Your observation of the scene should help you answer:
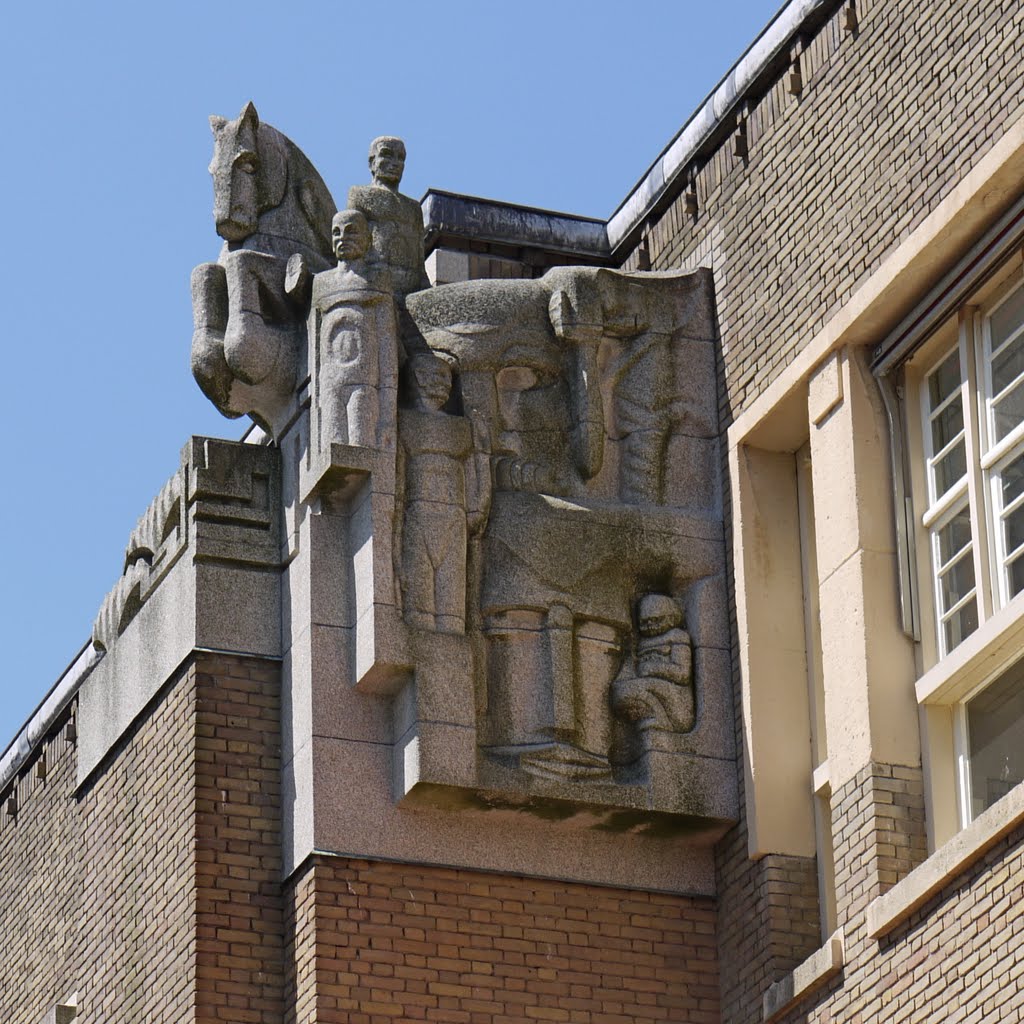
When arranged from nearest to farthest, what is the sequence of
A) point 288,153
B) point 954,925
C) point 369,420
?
point 954,925 < point 369,420 < point 288,153

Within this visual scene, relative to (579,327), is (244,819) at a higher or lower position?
lower

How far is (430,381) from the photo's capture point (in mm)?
16969

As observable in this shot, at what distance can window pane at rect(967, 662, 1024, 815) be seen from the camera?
14578mm

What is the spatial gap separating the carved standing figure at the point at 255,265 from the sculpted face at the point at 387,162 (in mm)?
600

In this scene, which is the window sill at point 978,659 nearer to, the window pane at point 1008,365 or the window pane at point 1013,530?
the window pane at point 1013,530

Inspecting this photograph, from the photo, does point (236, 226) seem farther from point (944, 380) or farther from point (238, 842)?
point (944, 380)

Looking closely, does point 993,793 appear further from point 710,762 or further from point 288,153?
point 288,153

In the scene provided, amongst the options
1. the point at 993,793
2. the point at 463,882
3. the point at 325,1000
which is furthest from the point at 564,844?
the point at 993,793

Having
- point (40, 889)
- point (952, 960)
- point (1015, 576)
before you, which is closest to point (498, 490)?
point (1015, 576)

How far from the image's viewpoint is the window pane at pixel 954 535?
15.3m

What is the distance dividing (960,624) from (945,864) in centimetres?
165

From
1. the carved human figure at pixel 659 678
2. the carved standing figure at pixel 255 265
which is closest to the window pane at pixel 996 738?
the carved human figure at pixel 659 678

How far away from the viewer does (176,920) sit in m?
16.4

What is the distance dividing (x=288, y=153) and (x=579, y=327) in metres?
2.41
